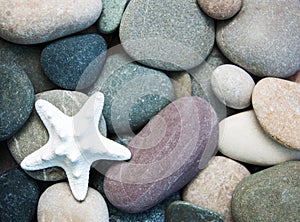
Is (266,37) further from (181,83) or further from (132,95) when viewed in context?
(132,95)

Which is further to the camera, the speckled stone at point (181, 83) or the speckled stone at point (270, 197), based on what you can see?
the speckled stone at point (181, 83)

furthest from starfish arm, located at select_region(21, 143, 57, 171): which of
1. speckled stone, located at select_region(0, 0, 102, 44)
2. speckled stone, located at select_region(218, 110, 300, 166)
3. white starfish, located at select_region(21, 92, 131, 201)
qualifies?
speckled stone, located at select_region(218, 110, 300, 166)

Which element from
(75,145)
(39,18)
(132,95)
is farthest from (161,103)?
(39,18)

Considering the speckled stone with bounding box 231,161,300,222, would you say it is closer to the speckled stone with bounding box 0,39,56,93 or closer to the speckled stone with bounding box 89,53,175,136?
the speckled stone with bounding box 89,53,175,136

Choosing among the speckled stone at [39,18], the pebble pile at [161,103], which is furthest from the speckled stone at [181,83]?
the speckled stone at [39,18]

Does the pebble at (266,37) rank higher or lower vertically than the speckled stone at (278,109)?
higher

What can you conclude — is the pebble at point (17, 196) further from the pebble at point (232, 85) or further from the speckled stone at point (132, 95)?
the pebble at point (232, 85)
